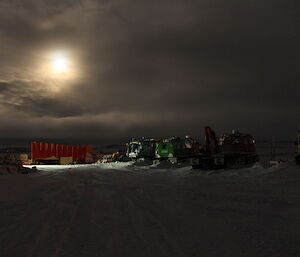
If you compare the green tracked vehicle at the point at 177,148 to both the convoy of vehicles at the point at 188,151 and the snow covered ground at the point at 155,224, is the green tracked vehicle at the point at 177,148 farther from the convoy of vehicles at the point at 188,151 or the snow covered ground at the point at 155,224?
the snow covered ground at the point at 155,224

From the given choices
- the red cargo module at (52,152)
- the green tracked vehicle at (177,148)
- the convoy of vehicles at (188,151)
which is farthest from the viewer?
the red cargo module at (52,152)

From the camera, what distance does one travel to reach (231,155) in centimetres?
2116

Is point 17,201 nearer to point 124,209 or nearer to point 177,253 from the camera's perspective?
point 124,209

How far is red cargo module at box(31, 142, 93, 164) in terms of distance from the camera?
37375 millimetres

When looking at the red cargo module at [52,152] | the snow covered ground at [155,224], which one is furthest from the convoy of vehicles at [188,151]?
the snow covered ground at [155,224]

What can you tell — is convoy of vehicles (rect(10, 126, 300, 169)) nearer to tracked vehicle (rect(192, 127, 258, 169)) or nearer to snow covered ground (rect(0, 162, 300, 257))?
tracked vehicle (rect(192, 127, 258, 169))

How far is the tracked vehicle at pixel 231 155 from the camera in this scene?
20.8m

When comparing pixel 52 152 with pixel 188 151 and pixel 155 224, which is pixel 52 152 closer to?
pixel 188 151

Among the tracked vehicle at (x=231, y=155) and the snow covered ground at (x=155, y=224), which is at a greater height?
the tracked vehicle at (x=231, y=155)

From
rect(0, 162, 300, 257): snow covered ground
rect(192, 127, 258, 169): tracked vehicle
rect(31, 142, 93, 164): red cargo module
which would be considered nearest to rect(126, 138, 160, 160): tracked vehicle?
rect(192, 127, 258, 169): tracked vehicle

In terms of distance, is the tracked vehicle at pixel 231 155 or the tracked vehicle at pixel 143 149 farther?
the tracked vehicle at pixel 143 149

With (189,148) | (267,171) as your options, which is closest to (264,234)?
(267,171)

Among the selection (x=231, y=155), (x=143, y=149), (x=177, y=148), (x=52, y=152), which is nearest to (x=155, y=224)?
(x=231, y=155)

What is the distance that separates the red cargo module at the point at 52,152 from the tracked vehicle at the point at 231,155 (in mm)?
24432
